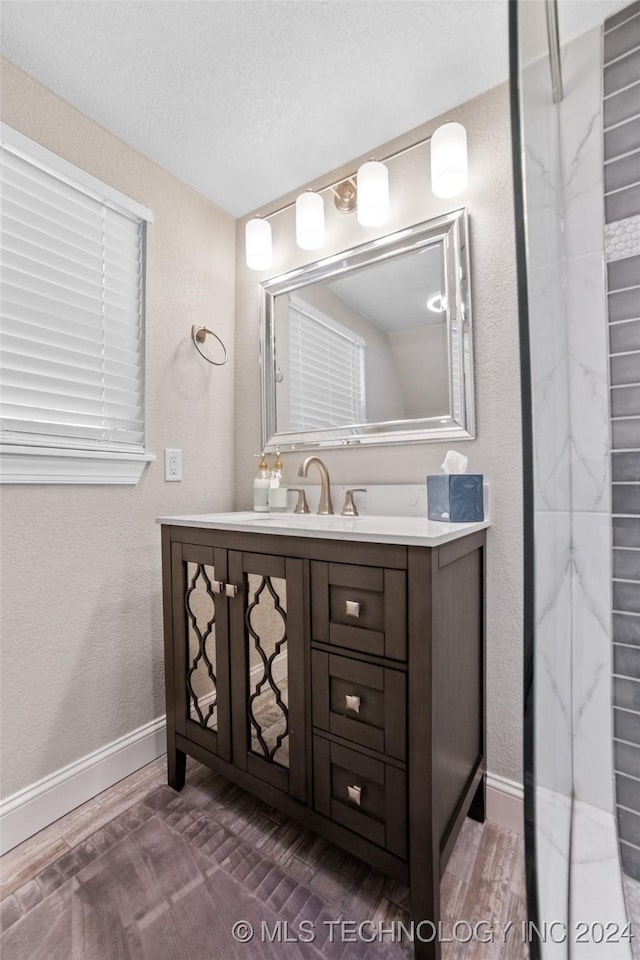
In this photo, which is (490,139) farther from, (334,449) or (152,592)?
(152,592)

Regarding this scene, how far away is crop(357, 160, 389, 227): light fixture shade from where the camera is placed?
1.40 m

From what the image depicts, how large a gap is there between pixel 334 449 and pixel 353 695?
0.88m

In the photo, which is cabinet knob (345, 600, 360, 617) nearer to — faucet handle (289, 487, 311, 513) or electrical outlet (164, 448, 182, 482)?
faucet handle (289, 487, 311, 513)

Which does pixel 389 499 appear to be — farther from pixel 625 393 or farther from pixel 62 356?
pixel 62 356

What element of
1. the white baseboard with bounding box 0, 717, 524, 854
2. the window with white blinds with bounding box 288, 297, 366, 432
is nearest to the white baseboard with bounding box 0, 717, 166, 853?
the white baseboard with bounding box 0, 717, 524, 854

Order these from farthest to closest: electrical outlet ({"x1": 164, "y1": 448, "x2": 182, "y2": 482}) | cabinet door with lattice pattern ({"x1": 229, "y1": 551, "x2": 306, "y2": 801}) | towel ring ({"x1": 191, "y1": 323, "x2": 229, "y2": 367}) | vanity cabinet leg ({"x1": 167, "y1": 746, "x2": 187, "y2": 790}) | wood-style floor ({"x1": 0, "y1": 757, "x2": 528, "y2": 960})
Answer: towel ring ({"x1": 191, "y1": 323, "x2": 229, "y2": 367}), electrical outlet ({"x1": 164, "y1": 448, "x2": 182, "y2": 482}), vanity cabinet leg ({"x1": 167, "y1": 746, "x2": 187, "y2": 790}), cabinet door with lattice pattern ({"x1": 229, "y1": 551, "x2": 306, "y2": 801}), wood-style floor ({"x1": 0, "y1": 757, "x2": 528, "y2": 960})

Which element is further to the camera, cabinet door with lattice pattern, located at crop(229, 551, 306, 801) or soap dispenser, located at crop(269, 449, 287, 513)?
soap dispenser, located at crop(269, 449, 287, 513)

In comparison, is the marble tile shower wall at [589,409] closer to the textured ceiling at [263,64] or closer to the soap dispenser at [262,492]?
the textured ceiling at [263,64]

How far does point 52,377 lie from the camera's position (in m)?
1.30

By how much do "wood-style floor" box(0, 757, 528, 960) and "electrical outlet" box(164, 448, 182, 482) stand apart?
106cm

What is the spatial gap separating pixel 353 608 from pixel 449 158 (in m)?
1.32

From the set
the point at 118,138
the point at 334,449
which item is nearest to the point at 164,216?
the point at 118,138

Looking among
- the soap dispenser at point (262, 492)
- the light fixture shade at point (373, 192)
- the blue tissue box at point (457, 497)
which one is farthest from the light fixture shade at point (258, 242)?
the blue tissue box at point (457, 497)

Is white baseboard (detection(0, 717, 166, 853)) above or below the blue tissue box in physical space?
below
